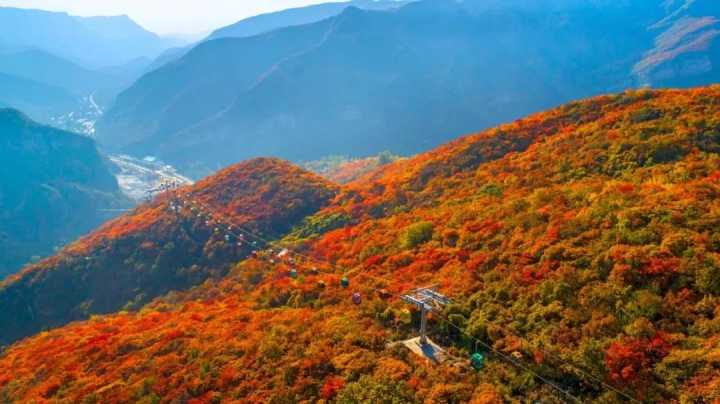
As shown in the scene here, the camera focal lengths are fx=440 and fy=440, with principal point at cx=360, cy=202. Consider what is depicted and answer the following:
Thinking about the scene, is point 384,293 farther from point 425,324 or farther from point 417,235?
point 417,235

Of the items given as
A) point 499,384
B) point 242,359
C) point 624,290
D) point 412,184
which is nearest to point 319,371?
point 242,359

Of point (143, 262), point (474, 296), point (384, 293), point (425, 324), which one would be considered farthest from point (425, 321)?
point (143, 262)

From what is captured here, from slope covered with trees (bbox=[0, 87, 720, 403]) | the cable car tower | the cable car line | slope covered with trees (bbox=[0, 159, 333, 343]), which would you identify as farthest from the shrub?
slope covered with trees (bbox=[0, 159, 333, 343])

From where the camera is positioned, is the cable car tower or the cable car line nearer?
the cable car line

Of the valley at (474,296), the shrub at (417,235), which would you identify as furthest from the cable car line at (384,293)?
the shrub at (417,235)

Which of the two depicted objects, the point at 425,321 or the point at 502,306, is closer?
the point at 425,321

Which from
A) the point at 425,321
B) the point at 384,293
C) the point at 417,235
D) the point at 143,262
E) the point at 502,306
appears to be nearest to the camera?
the point at 425,321

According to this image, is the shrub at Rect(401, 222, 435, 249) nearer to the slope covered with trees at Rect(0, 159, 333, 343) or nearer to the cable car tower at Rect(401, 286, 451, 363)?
the cable car tower at Rect(401, 286, 451, 363)
